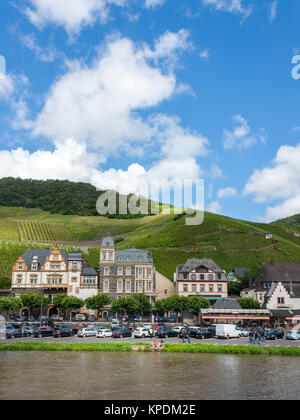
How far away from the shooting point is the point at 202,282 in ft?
291

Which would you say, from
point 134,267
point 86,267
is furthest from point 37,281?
point 134,267

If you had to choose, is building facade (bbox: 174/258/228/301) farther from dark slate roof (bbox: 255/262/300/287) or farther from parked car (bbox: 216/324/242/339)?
parked car (bbox: 216/324/242/339)

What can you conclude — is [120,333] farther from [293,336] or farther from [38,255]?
[38,255]

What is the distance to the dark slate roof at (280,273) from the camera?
93.3 m

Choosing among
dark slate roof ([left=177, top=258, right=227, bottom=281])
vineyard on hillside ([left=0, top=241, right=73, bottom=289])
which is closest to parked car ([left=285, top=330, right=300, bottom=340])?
dark slate roof ([left=177, top=258, right=227, bottom=281])

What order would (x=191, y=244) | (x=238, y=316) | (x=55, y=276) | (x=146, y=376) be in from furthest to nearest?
(x=191, y=244) → (x=55, y=276) → (x=238, y=316) → (x=146, y=376)

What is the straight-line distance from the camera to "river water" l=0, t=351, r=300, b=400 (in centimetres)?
2033

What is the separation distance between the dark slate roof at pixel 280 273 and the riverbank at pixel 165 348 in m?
59.1

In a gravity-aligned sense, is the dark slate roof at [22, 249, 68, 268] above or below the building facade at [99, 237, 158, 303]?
above

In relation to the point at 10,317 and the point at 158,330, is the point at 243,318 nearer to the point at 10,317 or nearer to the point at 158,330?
the point at 158,330

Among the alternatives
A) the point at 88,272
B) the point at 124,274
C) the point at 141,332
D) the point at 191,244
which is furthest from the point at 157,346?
the point at 191,244

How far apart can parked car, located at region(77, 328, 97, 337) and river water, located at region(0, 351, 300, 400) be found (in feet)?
47.6

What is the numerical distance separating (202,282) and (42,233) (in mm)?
73702

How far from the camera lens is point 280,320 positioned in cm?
7288
